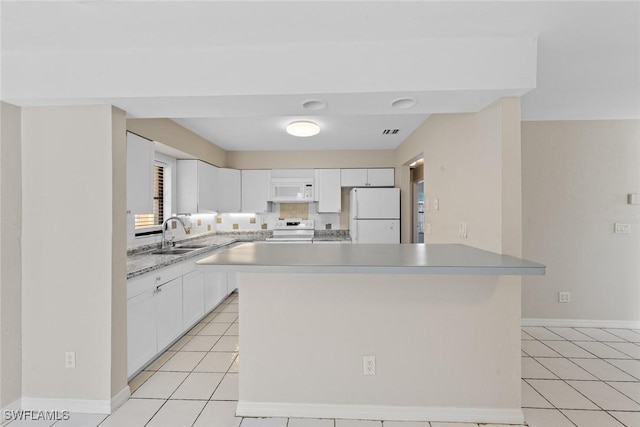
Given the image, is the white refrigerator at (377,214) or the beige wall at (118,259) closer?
the beige wall at (118,259)

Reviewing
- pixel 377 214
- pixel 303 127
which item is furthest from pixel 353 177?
pixel 303 127

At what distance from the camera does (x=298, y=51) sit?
1.70 meters

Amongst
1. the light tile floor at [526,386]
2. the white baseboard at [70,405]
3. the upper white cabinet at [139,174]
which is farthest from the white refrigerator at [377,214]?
the white baseboard at [70,405]

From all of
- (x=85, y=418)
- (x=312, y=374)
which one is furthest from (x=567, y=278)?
(x=85, y=418)

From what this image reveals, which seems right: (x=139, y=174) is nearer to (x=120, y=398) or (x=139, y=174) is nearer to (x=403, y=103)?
(x=120, y=398)

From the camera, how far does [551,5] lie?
1387 mm

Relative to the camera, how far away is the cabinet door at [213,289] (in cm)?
358

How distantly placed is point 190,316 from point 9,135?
6.96 ft

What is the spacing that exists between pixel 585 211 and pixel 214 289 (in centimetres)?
445

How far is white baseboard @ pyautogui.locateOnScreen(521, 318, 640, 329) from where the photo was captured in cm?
326

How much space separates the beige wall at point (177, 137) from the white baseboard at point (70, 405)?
2.08m

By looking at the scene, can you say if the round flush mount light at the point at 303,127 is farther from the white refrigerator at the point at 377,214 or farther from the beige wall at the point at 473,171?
the white refrigerator at the point at 377,214

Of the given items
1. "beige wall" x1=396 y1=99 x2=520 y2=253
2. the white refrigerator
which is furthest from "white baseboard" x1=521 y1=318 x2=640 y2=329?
the white refrigerator

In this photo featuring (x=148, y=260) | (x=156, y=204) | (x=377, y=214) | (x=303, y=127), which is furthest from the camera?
(x=377, y=214)
